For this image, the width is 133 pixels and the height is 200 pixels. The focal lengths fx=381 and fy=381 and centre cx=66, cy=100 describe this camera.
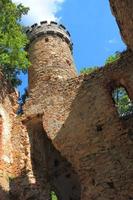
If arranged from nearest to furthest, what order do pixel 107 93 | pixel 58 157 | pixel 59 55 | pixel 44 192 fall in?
pixel 44 192 → pixel 107 93 → pixel 58 157 → pixel 59 55

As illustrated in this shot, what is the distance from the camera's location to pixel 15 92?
600 inches

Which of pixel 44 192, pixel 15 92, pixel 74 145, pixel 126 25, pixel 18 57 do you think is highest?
pixel 18 57

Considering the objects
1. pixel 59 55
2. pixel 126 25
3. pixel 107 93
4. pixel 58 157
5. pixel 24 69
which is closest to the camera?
pixel 126 25

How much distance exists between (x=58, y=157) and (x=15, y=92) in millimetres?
3110

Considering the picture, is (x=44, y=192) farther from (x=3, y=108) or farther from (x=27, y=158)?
(x=3, y=108)

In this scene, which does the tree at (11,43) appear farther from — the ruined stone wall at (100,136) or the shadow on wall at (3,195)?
the shadow on wall at (3,195)

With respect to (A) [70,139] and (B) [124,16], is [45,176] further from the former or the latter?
(B) [124,16]

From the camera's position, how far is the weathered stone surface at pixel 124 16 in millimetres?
8256

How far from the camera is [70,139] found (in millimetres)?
13031

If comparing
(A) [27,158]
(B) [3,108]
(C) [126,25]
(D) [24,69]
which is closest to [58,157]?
(A) [27,158]

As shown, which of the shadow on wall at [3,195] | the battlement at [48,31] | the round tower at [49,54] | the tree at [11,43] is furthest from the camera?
the battlement at [48,31]

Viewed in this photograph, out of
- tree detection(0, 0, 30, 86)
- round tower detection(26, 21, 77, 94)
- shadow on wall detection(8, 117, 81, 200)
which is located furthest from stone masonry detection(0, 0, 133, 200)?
tree detection(0, 0, 30, 86)

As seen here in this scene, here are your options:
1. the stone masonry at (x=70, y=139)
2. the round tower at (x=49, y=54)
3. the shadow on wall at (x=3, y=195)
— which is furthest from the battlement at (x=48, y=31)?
the shadow on wall at (x=3, y=195)

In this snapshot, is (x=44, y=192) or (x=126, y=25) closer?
(x=126, y=25)
